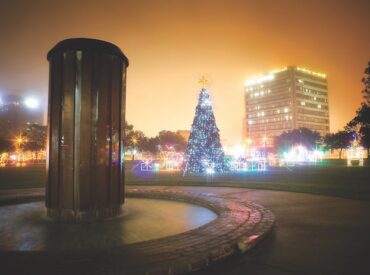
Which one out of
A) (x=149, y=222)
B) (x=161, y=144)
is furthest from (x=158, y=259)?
(x=161, y=144)

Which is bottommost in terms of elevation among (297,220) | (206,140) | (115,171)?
(297,220)

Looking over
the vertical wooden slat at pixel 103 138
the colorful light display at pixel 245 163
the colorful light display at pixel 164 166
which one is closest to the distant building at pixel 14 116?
the colorful light display at pixel 164 166

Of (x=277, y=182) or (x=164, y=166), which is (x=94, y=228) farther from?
(x=164, y=166)

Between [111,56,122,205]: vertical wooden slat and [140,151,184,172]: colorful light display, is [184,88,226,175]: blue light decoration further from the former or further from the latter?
[111,56,122,205]: vertical wooden slat

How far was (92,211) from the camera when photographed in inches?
300

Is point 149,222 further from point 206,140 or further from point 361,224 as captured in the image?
point 206,140

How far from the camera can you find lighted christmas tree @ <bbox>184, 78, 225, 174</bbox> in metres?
→ 31.0

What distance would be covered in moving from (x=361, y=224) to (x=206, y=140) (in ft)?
78.3

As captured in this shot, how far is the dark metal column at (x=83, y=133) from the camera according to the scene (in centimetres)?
764

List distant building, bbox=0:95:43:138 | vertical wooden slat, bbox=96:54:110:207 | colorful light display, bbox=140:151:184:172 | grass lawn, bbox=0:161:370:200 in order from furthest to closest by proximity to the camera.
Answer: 1. distant building, bbox=0:95:43:138
2. colorful light display, bbox=140:151:184:172
3. grass lawn, bbox=0:161:370:200
4. vertical wooden slat, bbox=96:54:110:207

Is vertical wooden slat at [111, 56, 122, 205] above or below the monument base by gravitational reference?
above

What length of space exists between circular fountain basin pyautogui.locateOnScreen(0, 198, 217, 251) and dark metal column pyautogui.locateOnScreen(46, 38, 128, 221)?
1.68ft

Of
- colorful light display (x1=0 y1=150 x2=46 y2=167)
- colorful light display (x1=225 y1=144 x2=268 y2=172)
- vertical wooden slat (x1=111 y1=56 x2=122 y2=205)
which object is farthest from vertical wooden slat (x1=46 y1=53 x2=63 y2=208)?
colorful light display (x1=0 y1=150 x2=46 y2=167)

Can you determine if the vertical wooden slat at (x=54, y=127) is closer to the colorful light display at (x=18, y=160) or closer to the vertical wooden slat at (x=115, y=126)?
the vertical wooden slat at (x=115, y=126)
